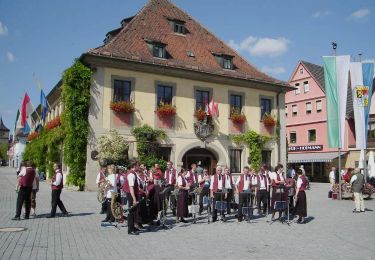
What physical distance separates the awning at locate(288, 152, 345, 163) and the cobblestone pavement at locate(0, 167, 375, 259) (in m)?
26.6

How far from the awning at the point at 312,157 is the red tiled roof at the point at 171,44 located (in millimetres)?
14303

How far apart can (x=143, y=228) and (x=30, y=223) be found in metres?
3.33

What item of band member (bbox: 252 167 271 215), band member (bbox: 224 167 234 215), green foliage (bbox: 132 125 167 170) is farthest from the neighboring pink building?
band member (bbox: 224 167 234 215)

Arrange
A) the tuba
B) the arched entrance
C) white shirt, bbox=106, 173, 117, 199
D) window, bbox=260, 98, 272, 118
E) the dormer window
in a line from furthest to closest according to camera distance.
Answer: window, bbox=260, 98, 272, 118
the dormer window
the arched entrance
white shirt, bbox=106, 173, 117, 199
the tuba

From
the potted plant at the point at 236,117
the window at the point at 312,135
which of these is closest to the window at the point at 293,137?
the window at the point at 312,135

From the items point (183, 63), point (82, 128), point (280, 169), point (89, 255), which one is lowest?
point (89, 255)

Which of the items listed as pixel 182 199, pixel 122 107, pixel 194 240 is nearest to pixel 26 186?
pixel 182 199

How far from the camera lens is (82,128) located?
21.7 metres

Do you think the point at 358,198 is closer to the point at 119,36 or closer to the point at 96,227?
the point at 96,227

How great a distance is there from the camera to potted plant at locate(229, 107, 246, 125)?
26.2m

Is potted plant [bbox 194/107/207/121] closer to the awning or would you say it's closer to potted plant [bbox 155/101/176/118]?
Result: potted plant [bbox 155/101/176/118]

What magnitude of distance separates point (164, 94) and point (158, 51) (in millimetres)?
2629

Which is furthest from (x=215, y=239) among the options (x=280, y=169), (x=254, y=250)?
(x=280, y=169)

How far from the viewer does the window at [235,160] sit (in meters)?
26.4
